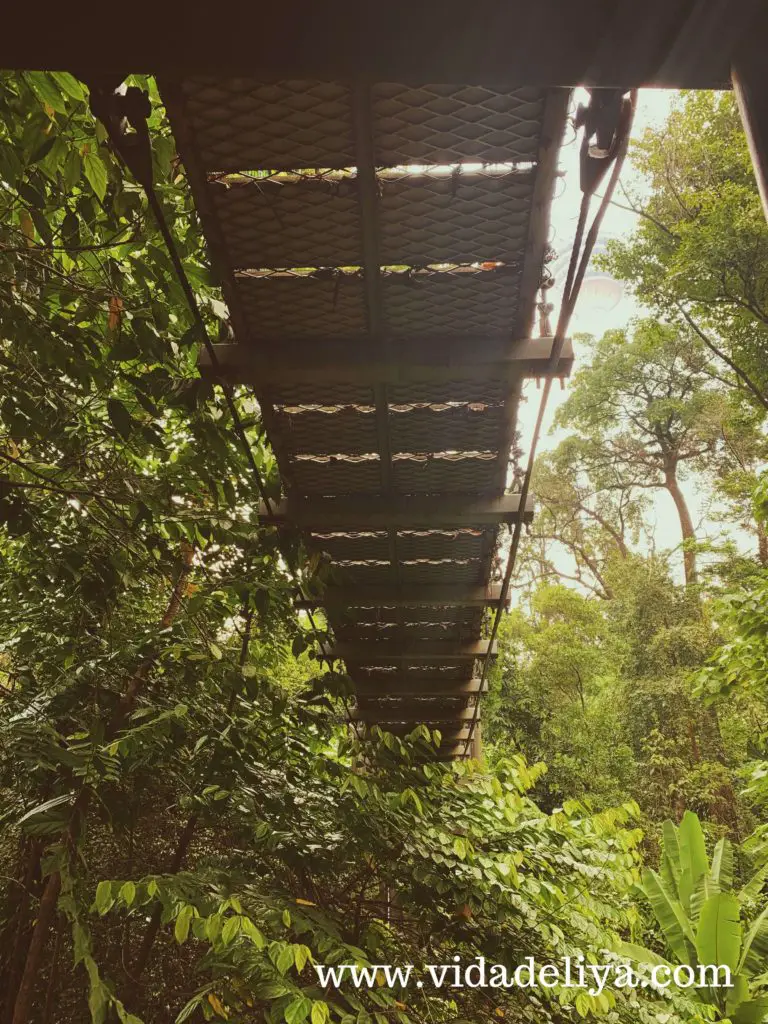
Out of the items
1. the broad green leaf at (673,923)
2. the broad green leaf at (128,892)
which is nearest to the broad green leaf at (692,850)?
the broad green leaf at (673,923)

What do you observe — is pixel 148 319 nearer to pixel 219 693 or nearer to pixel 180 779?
pixel 219 693

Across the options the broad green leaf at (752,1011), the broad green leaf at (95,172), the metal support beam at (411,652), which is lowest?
the broad green leaf at (752,1011)

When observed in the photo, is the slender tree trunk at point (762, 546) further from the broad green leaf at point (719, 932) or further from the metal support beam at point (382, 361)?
the metal support beam at point (382, 361)

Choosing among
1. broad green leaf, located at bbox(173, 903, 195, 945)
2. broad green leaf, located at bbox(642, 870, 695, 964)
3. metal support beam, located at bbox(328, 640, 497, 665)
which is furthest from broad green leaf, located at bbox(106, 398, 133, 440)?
broad green leaf, located at bbox(642, 870, 695, 964)

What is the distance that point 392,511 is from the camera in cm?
237

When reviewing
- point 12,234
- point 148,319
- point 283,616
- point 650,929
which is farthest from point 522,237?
point 650,929

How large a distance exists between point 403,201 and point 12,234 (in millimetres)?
1113

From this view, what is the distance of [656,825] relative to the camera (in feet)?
25.6

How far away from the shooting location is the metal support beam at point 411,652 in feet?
11.5

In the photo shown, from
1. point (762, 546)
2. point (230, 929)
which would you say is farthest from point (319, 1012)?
point (762, 546)

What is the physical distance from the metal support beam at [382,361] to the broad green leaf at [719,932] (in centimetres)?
421

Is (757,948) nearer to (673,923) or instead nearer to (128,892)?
(673,923)

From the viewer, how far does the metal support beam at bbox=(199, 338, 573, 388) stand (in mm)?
1741

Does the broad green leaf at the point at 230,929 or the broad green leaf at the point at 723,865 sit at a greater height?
the broad green leaf at the point at 230,929
